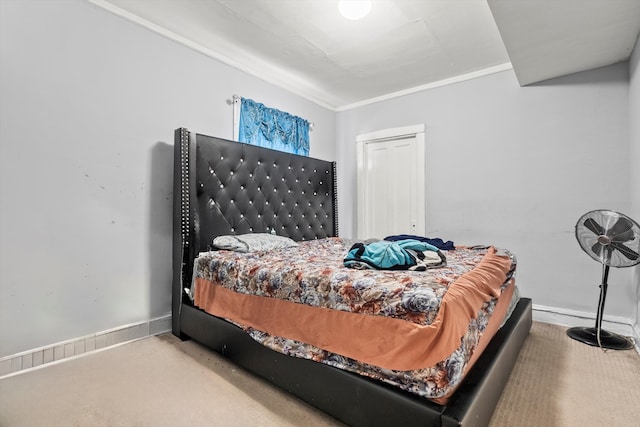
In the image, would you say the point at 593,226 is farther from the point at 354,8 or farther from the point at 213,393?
the point at 213,393

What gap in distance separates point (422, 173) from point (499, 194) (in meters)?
0.86

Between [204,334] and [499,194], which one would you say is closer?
[204,334]

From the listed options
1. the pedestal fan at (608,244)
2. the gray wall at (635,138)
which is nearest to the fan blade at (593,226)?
the pedestal fan at (608,244)

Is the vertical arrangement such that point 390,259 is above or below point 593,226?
below

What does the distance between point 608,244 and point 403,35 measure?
89.2 inches

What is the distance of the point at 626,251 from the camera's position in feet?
7.06

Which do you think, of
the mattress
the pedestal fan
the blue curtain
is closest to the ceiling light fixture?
the blue curtain

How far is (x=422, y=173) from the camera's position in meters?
3.69

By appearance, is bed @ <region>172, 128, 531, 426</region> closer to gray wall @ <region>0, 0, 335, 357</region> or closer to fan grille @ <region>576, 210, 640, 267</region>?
gray wall @ <region>0, 0, 335, 357</region>

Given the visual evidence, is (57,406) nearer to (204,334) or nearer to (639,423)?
(204,334)

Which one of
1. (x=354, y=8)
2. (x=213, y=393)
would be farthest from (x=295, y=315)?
(x=354, y=8)

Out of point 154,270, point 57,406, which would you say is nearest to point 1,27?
point 154,270

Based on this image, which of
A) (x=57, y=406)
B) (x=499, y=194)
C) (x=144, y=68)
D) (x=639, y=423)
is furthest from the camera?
(x=499, y=194)

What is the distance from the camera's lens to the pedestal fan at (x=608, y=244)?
2.14m
